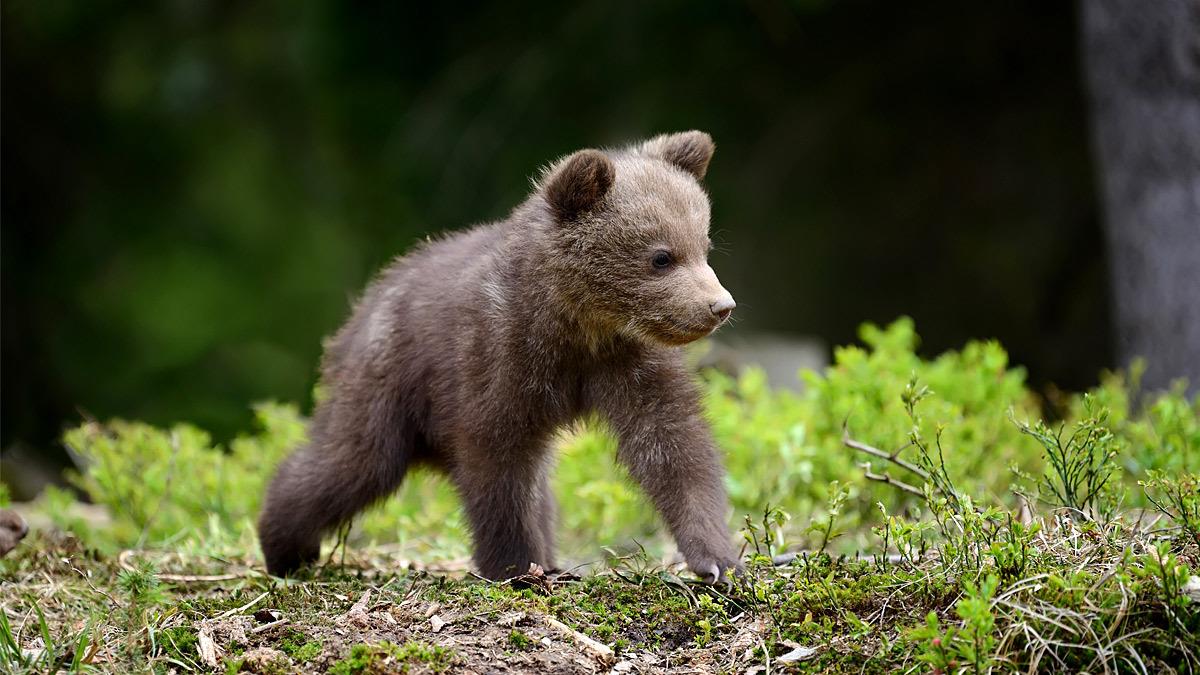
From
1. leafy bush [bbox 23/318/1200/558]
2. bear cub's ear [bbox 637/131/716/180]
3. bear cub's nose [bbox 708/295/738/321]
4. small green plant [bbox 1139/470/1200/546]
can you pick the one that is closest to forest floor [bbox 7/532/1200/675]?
small green plant [bbox 1139/470/1200/546]

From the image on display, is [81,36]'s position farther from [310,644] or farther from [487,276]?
[310,644]

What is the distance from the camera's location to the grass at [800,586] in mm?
3260

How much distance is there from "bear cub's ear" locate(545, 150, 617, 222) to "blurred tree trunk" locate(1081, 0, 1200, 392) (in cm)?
436

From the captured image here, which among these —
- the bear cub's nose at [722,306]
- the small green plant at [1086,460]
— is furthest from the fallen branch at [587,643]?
the small green plant at [1086,460]

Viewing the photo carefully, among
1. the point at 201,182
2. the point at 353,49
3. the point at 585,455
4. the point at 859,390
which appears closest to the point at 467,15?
the point at 353,49

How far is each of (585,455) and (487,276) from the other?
2.33 meters

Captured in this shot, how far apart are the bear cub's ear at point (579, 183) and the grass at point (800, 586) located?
0.75 m

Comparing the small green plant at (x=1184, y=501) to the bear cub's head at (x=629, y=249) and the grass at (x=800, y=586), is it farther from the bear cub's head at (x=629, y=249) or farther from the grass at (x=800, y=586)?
the bear cub's head at (x=629, y=249)

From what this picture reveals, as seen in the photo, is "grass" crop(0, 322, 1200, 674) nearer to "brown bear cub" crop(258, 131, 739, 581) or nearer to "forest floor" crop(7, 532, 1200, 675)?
"forest floor" crop(7, 532, 1200, 675)

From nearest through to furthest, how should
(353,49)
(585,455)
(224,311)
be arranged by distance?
(585,455)
(353,49)
(224,311)

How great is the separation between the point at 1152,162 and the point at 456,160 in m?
4.48

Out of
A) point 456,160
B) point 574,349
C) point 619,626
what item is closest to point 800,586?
point 619,626

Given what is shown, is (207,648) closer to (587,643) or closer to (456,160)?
(587,643)

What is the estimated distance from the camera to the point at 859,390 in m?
5.55
